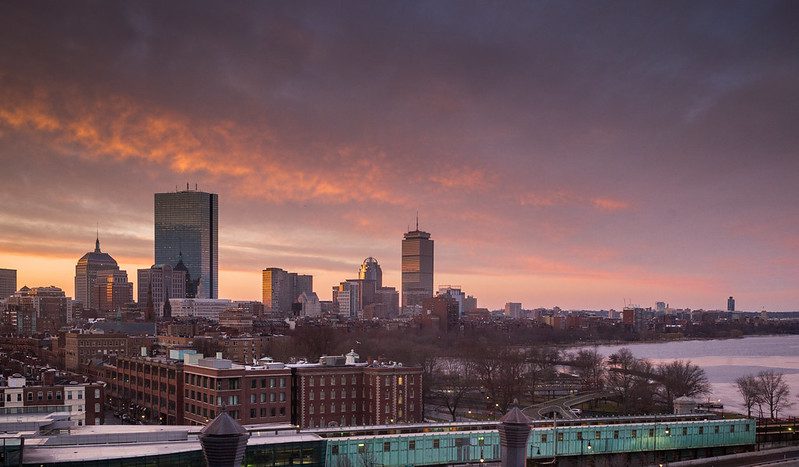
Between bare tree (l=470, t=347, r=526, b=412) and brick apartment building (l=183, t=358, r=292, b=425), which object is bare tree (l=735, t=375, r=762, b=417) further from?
brick apartment building (l=183, t=358, r=292, b=425)

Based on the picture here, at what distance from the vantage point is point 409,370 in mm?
67750

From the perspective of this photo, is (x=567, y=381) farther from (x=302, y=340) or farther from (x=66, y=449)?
(x=66, y=449)

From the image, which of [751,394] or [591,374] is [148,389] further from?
[591,374]

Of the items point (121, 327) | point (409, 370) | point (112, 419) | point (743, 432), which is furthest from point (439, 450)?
point (121, 327)

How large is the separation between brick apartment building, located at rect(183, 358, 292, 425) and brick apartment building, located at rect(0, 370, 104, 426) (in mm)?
8923

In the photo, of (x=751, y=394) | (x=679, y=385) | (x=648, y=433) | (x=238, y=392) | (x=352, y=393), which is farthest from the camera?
(x=679, y=385)

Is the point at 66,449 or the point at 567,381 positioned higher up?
the point at 66,449

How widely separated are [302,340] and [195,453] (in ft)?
302

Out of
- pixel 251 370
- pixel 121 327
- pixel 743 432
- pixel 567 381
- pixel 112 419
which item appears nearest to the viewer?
pixel 743 432

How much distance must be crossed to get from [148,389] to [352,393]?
73.3 feet

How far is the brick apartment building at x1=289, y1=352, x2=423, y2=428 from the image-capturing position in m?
64.4

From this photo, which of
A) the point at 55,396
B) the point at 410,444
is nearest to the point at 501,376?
the point at 410,444

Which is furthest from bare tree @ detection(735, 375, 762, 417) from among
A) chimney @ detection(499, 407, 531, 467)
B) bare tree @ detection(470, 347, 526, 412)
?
chimney @ detection(499, 407, 531, 467)

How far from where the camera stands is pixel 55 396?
63531mm
